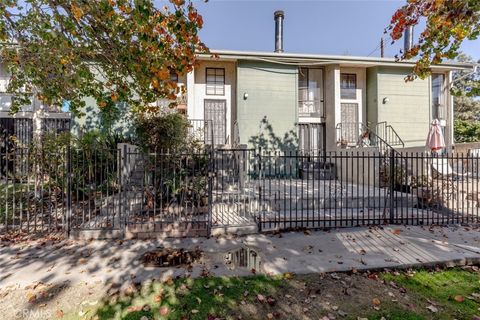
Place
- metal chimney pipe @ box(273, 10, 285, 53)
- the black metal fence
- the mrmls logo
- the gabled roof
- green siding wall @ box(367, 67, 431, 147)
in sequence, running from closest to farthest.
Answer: the mrmls logo → the black metal fence → the gabled roof → green siding wall @ box(367, 67, 431, 147) → metal chimney pipe @ box(273, 10, 285, 53)

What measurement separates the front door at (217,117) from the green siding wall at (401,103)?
754 centimetres

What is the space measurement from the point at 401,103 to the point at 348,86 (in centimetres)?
272

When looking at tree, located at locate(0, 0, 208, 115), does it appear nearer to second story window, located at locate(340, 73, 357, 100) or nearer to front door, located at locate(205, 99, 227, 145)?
front door, located at locate(205, 99, 227, 145)

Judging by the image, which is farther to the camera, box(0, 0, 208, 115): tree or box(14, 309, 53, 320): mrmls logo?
box(0, 0, 208, 115): tree

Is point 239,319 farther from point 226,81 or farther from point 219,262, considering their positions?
point 226,81

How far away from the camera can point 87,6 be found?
413cm

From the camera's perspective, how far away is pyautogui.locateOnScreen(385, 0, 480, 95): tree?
431 cm

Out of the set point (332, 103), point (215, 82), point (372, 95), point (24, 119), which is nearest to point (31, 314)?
point (215, 82)

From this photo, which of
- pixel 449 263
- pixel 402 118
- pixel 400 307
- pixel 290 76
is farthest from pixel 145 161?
pixel 402 118

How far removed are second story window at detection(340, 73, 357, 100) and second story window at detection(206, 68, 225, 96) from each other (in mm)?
6210

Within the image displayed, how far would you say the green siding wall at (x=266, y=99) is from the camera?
11867 millimetres

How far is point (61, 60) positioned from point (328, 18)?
1336 cm

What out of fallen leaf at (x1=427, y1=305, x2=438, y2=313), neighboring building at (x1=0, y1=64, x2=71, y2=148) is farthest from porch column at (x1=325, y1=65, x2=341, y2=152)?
neighboring building at (x1=0, y1=64, x2=71, y2=148)

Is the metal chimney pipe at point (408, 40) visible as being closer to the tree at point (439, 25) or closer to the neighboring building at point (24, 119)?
the tree at point (439, 25)
